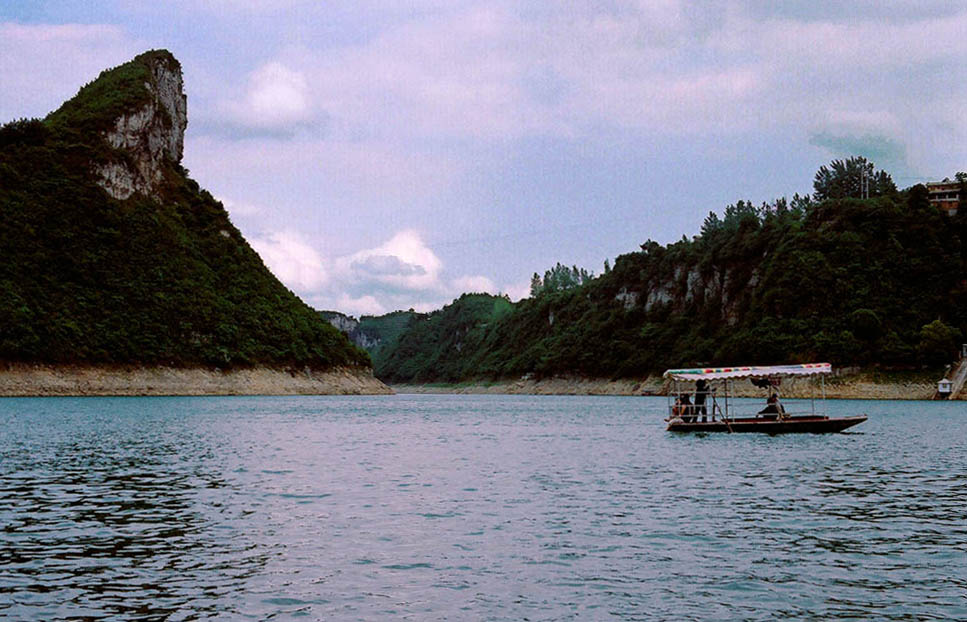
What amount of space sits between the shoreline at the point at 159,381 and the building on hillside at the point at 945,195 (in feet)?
417

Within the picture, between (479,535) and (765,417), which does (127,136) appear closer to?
(765,417)

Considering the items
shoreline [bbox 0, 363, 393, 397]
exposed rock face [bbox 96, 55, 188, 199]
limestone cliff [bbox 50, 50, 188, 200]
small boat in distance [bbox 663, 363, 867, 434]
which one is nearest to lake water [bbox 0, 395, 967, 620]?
small boat in distance [bbox 663, 363, 867, 434]

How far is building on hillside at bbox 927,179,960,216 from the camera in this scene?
177125 millimetres

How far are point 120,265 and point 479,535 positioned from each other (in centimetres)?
15417

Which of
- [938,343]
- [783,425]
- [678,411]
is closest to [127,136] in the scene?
[678,411]

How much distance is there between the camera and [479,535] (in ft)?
77.3

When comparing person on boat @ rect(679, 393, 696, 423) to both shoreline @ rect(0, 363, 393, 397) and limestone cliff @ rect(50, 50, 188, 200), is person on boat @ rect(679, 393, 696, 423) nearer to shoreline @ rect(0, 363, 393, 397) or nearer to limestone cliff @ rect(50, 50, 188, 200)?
shoreline @ rect(0, 363, 393, 397)

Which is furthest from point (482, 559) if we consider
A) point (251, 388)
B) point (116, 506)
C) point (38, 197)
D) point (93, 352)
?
point (38, 197)

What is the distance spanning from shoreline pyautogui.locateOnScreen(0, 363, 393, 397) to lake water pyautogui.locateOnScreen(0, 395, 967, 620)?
83668 millimetres

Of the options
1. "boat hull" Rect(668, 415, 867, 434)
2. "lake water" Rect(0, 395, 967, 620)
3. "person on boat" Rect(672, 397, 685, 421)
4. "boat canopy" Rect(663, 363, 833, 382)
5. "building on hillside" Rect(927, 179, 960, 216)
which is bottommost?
"lake water" Rect(0, 395, 967, 620)

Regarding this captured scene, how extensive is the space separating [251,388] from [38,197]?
51256 millimetres

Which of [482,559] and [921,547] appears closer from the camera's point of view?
[482,559]

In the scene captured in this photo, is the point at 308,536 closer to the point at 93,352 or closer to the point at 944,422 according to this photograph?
the point at 944,422

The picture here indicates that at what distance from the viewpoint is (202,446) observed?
52750 millimetres
